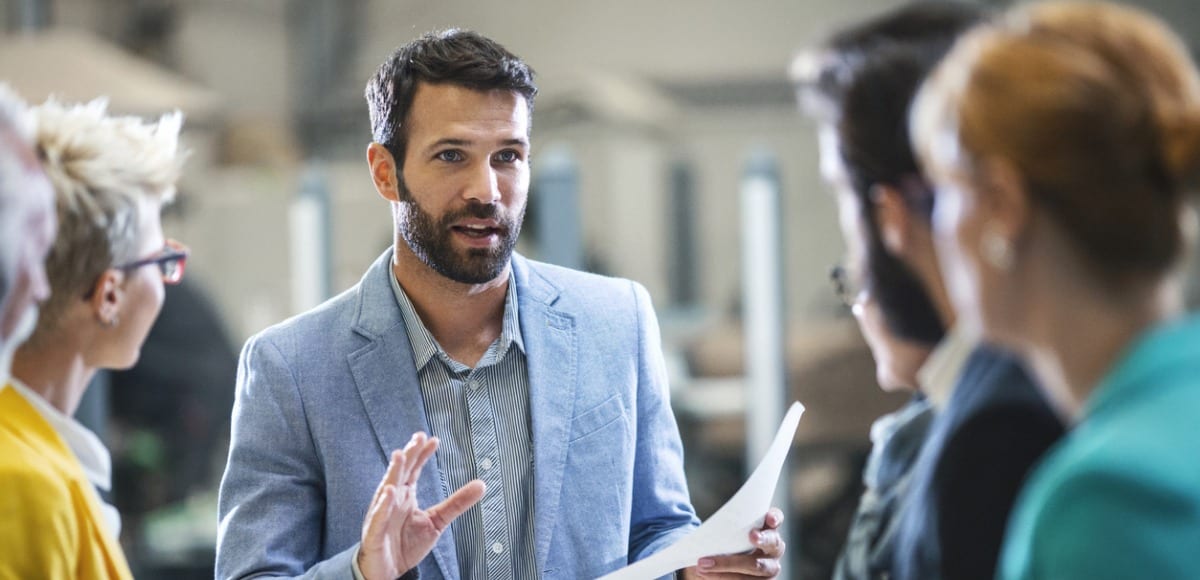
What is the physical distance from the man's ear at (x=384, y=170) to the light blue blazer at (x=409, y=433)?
11cm

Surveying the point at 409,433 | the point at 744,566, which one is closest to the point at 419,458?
the point at 409,433

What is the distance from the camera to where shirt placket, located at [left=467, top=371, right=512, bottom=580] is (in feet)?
6.26

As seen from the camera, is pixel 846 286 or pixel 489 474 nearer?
pixel 846 286

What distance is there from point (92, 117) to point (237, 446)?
0.52 metres

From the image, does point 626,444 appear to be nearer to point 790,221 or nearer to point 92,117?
point 92,117

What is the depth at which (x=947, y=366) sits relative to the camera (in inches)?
53.5

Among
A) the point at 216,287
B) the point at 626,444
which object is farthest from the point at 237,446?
the point at 216,287

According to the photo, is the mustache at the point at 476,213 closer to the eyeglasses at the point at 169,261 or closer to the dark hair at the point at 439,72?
the dark hair at the point at 439,72

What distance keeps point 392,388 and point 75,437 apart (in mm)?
504

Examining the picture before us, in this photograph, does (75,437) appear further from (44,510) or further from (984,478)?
(984,478)

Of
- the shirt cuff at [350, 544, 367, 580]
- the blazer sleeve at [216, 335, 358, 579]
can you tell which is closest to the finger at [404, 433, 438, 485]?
the shirt cuff at [350, 544, 367, 580]

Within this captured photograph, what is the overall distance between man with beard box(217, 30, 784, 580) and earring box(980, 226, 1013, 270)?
2.65ft

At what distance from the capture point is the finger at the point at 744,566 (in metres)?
1.86

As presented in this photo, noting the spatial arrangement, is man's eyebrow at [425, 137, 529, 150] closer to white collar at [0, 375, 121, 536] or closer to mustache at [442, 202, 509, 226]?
mustache at [442, 202, 509, 226]
